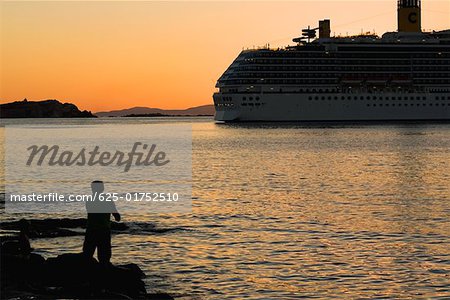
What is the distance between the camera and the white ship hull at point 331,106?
13350 cm

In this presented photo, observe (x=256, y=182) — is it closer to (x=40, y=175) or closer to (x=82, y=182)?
(x=82, y=182)

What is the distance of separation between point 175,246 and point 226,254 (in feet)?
6.41

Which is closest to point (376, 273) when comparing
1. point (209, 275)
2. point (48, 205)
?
point (209, 275)

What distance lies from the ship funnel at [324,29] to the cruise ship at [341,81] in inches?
105

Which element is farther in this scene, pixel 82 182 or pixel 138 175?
pixel 138 175

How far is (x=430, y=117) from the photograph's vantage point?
141 metres

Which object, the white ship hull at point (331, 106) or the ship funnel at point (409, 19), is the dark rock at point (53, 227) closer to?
the white ship hull at point (331, 106)

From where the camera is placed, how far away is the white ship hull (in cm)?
13350

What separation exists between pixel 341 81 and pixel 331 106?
5179mm

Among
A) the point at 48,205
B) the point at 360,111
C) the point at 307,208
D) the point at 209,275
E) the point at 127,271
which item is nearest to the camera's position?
the point at 127,271

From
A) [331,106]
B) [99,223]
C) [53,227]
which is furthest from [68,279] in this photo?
[331,106]

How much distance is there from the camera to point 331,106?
135875 millimetres

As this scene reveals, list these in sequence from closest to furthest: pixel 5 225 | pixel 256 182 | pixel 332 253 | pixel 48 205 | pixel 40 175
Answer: pixel 332 253, pixel 5 225, pixel 48 205, pixel 256 182, pixel 40 175

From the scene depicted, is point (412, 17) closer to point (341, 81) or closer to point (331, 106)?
point (341, 81)
